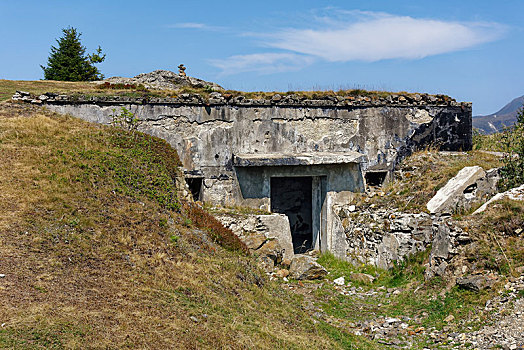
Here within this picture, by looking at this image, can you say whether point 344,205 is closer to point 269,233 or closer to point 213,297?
point 269,233

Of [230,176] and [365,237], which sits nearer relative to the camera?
[365,237]

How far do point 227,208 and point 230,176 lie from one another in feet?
3.42

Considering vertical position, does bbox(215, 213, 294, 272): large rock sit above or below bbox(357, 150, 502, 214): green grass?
below

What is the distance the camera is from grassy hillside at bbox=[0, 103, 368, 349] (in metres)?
5.91

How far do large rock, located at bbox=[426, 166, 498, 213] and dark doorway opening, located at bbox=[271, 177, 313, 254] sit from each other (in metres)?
7.13

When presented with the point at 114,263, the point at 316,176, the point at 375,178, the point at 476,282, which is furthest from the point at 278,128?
the point at 114,263

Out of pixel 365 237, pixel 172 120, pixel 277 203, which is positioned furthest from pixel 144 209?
pixel 277 203

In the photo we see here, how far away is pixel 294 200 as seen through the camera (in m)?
18.5

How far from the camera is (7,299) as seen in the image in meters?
5.97

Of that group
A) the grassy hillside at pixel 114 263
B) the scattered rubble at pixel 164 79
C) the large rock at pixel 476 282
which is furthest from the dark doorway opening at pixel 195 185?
the large rock at pixel 476 282

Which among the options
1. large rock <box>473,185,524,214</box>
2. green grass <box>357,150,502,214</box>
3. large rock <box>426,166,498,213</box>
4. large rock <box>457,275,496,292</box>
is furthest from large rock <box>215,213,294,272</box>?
large rock <box>473,185,524,214</box>

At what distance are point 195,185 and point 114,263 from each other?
265 inches

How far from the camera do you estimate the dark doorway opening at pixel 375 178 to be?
593 inches

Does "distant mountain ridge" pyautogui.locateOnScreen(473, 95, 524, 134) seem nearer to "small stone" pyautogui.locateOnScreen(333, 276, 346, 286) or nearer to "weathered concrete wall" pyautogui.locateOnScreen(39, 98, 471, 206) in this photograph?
"weathered concrete wall" pyautogui.locateOnScreen(39, 98, 471, 206)
